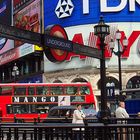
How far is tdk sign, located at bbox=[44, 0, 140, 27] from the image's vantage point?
198ft

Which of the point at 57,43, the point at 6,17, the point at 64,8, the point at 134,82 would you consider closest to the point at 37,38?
the point at 57,43

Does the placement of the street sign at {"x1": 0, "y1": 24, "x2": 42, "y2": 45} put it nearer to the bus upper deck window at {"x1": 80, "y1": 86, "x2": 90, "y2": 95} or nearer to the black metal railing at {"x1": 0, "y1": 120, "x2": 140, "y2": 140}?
the black metal railing at {"x1": 0, "y1": 120, "x2": 140, "y2": 140}

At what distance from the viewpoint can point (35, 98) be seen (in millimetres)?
38062

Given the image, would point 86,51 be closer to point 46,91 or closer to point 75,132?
point 75,132

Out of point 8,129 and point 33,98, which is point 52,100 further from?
point 8,129

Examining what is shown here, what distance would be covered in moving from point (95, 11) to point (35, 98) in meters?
25.3

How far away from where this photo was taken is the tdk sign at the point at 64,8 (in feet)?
203

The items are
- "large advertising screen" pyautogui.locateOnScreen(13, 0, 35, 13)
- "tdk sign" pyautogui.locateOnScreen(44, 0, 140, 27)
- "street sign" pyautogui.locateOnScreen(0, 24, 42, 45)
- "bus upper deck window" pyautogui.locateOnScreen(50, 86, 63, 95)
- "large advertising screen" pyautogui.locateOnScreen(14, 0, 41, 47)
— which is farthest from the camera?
"large advertising screen" pyautogui.locateOnScreen(13, 0, 35, 13)

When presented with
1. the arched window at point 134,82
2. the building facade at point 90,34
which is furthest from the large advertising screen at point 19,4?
the arched window at point 134,82

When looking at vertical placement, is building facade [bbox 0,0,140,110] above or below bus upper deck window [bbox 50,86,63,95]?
above

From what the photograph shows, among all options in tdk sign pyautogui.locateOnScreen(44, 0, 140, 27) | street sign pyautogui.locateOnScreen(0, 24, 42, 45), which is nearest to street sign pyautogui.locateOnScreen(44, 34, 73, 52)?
street sign pyautogui.locateOnScreen(0, 24, 42, 45)

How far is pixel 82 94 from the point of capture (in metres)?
39.1

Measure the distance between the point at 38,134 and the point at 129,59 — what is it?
51.3m

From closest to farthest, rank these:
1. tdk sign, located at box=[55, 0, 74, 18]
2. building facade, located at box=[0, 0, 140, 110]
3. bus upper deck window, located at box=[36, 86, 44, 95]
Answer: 1. bus upper deck window, located at box=[36, 86, 44, 95]
2. building facade, located at box=[0, 0, 140, 110]
3. tdk sign, located at box=[55, 0, 74, 18]
